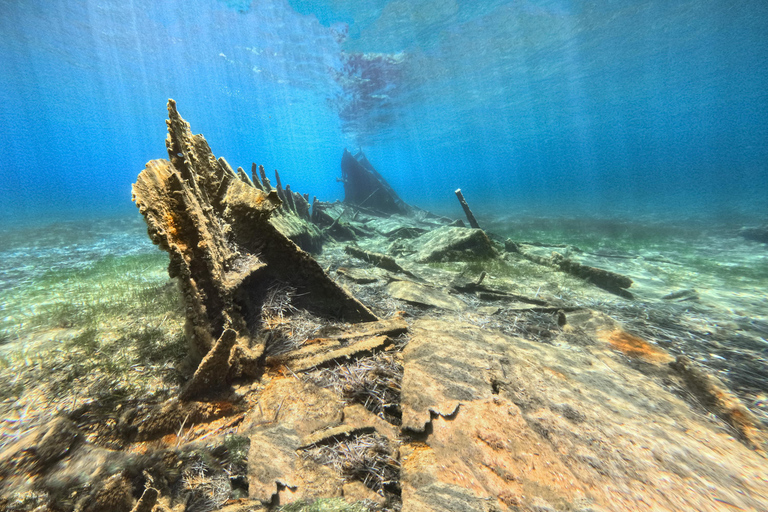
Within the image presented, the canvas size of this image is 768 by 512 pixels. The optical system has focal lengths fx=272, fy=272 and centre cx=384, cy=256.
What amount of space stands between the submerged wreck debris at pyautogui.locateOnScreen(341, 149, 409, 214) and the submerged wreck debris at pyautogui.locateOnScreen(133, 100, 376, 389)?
20523 mm

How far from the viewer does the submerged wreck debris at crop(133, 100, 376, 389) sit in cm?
276

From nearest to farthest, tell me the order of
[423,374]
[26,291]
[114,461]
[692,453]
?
1. [114,461]
2. [692,453]
3. [423,374]
4. [26,291]

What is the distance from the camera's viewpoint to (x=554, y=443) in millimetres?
2041

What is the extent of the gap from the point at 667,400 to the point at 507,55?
1543 inches

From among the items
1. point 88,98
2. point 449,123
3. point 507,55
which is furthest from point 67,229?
point 88,98

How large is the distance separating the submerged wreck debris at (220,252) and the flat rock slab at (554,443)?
5.68 feet

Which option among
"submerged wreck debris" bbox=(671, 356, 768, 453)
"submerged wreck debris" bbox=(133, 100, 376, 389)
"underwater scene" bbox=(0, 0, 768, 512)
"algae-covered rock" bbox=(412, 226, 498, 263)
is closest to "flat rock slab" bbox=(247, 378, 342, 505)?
A: "underwater scene" bbox=(0, 0, 768, 512)

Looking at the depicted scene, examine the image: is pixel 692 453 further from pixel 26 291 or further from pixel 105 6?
pixel 105 6

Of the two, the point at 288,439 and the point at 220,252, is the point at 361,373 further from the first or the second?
the point at 220,252

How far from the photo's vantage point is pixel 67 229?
21.1m

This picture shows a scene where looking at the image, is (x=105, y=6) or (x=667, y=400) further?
(x=105, y=6)

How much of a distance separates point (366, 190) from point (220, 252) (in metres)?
23.5

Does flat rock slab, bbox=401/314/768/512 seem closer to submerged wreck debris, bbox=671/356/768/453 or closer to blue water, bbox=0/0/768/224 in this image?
submerged wreck debris, bbox=671/356/768/453

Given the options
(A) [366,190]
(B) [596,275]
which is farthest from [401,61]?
(B) [596,275]
